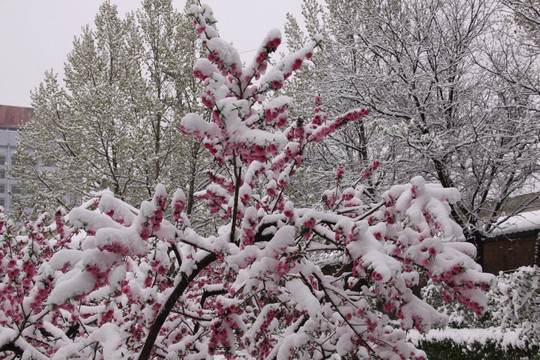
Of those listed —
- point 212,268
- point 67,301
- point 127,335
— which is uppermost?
point 67,301

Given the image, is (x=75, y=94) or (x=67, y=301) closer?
(x=67, y=301)

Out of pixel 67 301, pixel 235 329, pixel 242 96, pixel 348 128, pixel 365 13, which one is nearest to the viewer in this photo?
pixel 67 301

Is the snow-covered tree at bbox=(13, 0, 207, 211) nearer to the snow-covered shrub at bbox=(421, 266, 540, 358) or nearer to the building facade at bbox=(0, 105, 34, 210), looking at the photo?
the snow-covered shrub at bbox=(421, 266, 540, 358)

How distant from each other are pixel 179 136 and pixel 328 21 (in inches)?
209

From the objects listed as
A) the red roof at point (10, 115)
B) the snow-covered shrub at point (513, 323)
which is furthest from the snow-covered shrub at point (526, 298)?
the red roof at point (10, 115)

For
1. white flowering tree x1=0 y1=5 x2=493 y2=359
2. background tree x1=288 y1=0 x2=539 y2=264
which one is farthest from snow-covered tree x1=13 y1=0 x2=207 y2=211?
white flowering tree x1=0 y1=5 x2=493 y2=359

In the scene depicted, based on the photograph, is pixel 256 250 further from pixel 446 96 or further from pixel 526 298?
pixel 446 96

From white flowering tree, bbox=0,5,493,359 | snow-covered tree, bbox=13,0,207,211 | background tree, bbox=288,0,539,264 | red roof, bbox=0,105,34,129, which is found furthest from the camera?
red roof, bbox=0,105,34,129

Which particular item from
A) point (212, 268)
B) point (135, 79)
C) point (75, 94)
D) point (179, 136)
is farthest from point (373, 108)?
point (75, 94)

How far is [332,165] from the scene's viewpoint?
913 centimetres

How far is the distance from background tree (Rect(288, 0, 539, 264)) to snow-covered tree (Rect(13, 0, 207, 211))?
489cm

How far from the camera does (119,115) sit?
33.8 feet

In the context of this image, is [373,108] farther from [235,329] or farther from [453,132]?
[235,329]

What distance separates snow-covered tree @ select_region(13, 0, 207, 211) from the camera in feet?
32.9
